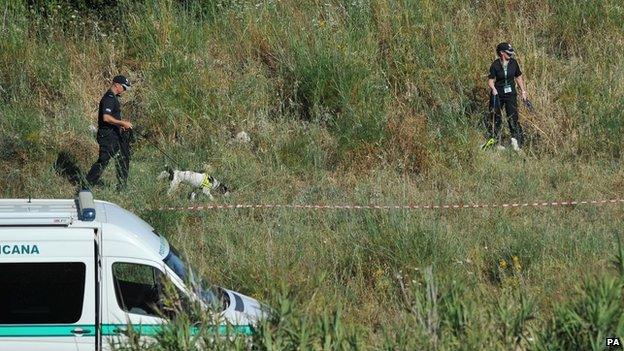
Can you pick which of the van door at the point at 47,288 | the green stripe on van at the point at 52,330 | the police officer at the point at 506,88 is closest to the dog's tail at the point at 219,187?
the police officer at the point at 506,88

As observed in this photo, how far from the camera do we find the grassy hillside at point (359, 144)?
28.7 ft

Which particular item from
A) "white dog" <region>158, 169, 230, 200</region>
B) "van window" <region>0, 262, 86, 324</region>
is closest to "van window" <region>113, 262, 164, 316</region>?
"van window" <region>0, 262, 86, 324</region>

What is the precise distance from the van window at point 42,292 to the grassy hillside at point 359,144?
178 centimetres

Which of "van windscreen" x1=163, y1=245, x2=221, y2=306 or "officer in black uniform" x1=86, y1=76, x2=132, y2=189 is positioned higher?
"officer in black uniform" x1=86, y1=76, x2=132, y2=189

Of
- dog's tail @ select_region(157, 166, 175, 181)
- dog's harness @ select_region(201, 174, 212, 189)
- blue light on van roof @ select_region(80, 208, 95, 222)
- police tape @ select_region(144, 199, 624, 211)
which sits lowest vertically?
police tape @ select_region(144, 199, 624, 211)

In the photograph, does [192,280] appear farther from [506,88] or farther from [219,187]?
[506,88]

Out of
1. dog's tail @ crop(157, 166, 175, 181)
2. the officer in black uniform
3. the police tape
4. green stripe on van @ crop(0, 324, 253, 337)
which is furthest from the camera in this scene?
the officer in black uniform

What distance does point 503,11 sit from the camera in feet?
62.6

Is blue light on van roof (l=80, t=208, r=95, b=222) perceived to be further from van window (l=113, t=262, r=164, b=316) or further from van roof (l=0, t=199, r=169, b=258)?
van window (l=113, t=262, r=164, b=316)

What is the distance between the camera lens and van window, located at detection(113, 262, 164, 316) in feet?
28.6

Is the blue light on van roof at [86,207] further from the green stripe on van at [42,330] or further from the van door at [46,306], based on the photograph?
the green stripe on van at [42,330]

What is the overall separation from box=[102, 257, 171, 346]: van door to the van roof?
0.67 feet

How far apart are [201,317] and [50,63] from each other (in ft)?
36.2

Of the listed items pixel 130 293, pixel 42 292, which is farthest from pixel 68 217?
pixel 130 293
